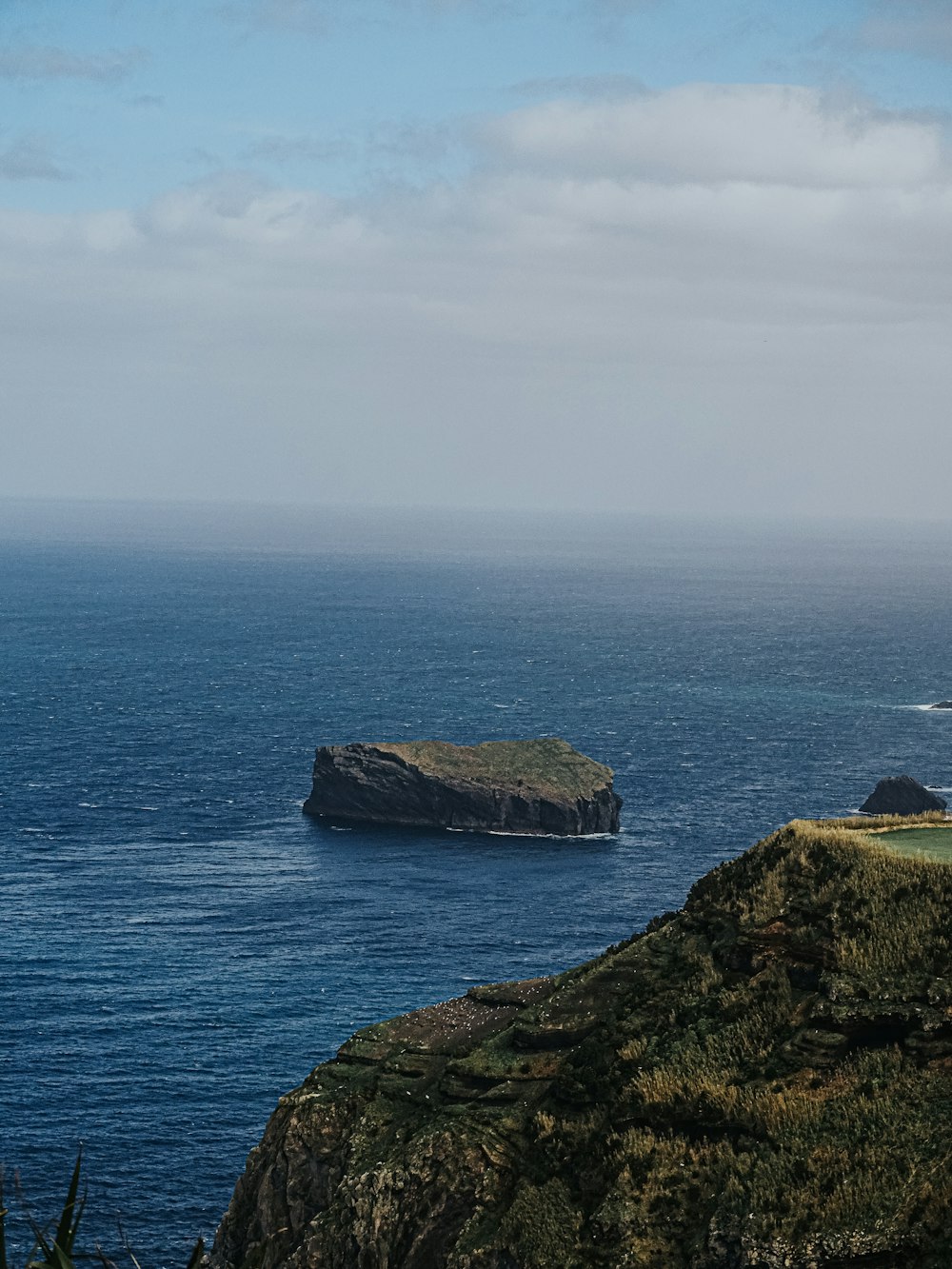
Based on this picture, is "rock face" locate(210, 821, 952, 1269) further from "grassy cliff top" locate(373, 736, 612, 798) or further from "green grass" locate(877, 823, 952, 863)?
"grassy cliff top" locate(373, 736, 612, 798)

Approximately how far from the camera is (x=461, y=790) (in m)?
148

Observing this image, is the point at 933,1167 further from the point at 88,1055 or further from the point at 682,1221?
the point at 88,1055

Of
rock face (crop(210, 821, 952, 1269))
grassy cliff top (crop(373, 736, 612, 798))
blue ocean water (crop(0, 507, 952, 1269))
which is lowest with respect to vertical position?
blue ocean water (crop(0, 507, 952, 1269))

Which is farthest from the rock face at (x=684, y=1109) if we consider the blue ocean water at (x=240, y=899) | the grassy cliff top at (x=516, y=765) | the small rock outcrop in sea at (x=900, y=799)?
the small rock outcrop in sea at (x=900, y=799)

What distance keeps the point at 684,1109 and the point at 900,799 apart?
373 ft

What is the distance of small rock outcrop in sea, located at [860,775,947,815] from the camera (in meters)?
148

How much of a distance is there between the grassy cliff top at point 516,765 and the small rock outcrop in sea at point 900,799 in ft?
90.1

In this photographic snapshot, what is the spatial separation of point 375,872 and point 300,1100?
83.6m

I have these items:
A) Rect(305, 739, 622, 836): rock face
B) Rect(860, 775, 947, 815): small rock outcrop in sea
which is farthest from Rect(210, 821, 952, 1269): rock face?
Rect(860, 775, 947, 815): small rock outcrop in sea

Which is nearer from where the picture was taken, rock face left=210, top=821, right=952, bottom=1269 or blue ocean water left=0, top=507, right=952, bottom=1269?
rock face left=210, top=821, right=952, bottom=1269

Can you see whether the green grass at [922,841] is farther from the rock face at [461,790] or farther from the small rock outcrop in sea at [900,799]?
the small rock outcrop in sea at [900,799]

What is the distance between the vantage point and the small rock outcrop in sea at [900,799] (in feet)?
487

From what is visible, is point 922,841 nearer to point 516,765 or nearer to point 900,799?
point 900,799

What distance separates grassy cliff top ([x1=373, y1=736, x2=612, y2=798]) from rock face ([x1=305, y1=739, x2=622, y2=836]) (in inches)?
3.9
